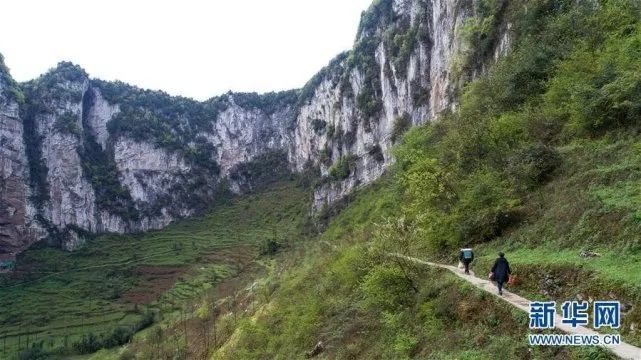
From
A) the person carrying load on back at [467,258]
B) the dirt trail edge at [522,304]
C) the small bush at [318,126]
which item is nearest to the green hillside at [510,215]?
the dirt trail edge at [522,304]

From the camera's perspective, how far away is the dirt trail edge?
11.0m

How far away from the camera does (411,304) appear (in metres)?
23.4

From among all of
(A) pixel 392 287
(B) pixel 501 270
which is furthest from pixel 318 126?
(B) pixel 501 270

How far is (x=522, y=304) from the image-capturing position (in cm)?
1619

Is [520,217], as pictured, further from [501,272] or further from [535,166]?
[501,272]

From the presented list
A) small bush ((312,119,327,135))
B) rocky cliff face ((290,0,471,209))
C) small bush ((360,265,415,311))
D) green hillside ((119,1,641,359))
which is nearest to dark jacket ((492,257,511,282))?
green hillside ((119,1,641,359))

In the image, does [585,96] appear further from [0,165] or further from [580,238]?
[0,165]

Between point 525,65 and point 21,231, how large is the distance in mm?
198139

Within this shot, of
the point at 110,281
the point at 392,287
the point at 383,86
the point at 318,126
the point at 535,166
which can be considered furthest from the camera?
the point at 318,126

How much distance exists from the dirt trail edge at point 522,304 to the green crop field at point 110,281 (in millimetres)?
111694

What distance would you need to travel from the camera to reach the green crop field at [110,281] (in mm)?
124750

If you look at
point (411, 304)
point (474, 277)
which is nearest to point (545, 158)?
point (474, 277)

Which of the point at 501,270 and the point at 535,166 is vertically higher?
the point at 535,166

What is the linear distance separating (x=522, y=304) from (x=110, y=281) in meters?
162
